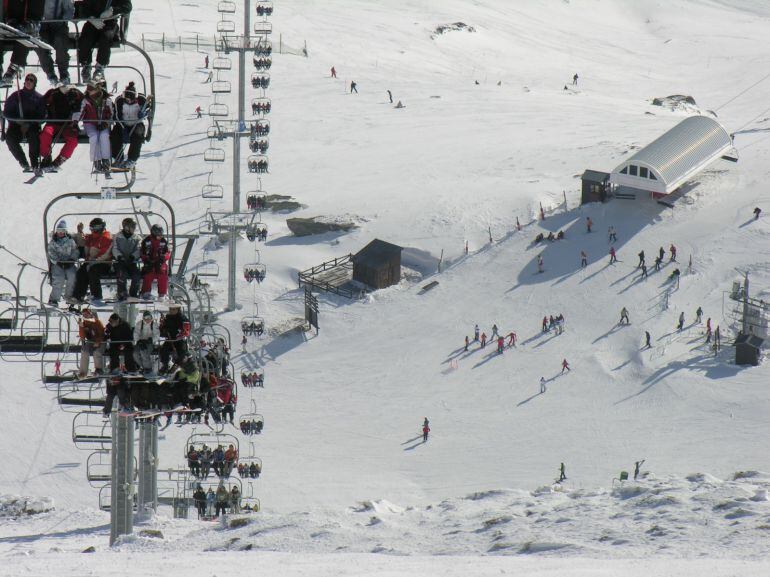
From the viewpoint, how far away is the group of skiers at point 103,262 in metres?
21.8

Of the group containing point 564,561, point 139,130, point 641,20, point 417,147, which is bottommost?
point 564,561

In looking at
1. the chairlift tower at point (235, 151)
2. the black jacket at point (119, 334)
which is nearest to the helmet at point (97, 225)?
the black jacket at point (119, 334)

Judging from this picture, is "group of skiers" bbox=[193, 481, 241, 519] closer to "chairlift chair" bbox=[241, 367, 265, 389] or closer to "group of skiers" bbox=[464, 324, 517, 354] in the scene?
"chairlift chair" bbox=[241, 367, 265, 389]

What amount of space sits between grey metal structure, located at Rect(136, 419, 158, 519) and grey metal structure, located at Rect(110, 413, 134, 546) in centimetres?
310

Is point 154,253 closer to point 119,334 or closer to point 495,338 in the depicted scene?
point 119,334

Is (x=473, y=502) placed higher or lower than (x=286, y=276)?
lower

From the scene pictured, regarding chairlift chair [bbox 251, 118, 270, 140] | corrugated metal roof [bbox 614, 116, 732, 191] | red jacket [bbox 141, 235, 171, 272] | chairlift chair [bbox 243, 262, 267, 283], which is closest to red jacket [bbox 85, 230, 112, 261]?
red jacket [bbox 141, 235, 171, 272]

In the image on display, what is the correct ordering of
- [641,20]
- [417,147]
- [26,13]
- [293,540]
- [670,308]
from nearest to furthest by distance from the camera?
[26,13]
[293,540]
[670,308]
[417,147]
[641,20]

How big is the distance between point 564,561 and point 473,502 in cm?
977

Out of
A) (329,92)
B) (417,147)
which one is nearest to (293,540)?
(417,147)

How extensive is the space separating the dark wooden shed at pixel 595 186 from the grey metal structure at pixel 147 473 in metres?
28.9

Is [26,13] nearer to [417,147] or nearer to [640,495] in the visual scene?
[640,495]

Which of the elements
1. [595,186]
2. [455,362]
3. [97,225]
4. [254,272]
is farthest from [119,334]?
[595,186]

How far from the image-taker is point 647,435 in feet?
142
